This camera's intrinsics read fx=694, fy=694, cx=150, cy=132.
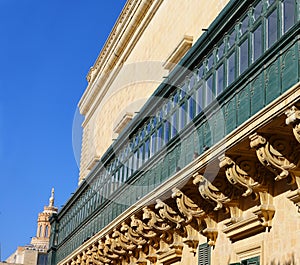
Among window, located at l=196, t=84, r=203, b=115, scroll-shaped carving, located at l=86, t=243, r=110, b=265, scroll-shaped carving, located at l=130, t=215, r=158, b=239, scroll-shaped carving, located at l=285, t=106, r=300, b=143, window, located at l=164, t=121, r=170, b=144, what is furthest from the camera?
scroll-shaped carving, located at l=86, t=243, r=110, b=265

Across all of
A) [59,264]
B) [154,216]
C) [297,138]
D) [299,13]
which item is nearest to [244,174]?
[297,138]

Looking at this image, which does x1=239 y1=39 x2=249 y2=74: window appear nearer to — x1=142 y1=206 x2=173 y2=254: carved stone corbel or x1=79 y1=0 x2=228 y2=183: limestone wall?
x1=79 y1=0 x2=228 y2=183: limestone wall

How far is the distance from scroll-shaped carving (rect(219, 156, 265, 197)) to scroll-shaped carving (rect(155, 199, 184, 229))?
2.93 metres

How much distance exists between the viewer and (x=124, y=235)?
16281mm

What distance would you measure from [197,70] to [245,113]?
266 centimetres

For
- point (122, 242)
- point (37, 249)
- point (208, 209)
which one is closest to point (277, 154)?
point (208, 209)

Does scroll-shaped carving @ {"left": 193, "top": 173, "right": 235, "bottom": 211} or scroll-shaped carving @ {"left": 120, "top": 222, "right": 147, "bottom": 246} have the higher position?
scroll-shaped carving @ {"left": 120, "top": 222, "right": 147, "bottom": 246}

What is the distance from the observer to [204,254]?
12430 millimetres

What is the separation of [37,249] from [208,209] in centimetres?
4470

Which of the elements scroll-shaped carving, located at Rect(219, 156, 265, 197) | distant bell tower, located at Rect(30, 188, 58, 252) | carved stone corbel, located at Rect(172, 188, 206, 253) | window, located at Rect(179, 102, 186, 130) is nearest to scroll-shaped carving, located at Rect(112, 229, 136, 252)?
carved stone corbel, located at Rect(172, 188, 206, 253)

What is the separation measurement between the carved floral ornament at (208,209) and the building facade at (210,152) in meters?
0.02

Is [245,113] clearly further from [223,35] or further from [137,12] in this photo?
[137,12]

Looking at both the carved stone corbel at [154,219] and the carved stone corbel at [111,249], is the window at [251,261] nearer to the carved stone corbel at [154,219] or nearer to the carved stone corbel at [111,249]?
the carved stone corbel at [154,219]

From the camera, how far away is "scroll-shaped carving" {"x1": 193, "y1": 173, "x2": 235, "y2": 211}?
36.9ft
